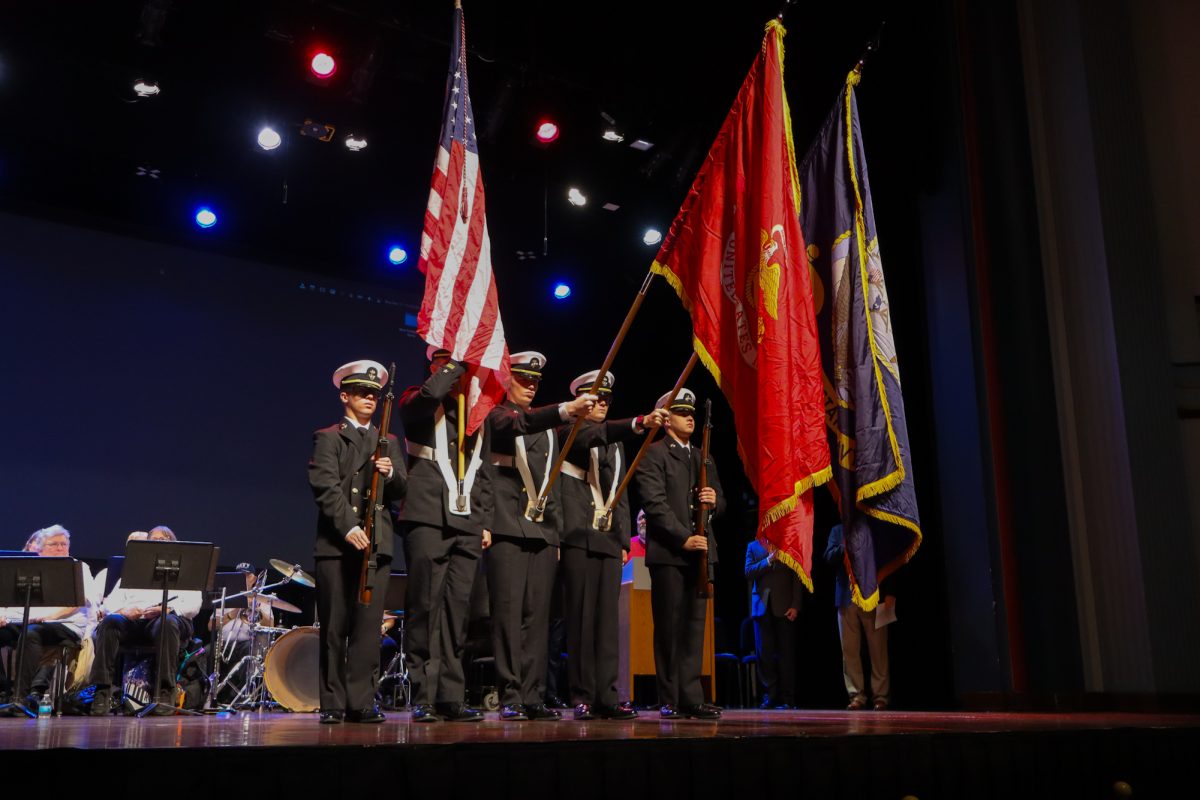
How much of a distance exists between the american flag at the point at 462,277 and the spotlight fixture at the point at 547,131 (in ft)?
14.1

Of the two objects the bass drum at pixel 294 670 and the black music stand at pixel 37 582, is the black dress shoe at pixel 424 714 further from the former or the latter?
the bass drum at pixel 294 670

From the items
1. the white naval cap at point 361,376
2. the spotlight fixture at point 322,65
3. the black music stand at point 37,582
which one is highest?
the spotlight fixture at point 322,65

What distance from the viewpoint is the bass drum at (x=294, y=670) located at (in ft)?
31.3

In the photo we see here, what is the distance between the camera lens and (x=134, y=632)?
8.88 m

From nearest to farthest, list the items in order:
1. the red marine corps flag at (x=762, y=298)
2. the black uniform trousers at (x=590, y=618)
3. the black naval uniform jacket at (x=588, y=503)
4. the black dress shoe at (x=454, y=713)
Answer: the red marine corps flag at (x=762, y=298)
the black dress shoe at (x=454, y=713)
the black uniform trousers at (x=590, y=618)
the black naval uniform jacket at (x=588, y=503)

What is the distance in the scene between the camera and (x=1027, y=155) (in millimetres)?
7508

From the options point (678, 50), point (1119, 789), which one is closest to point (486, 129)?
point (678, 50)

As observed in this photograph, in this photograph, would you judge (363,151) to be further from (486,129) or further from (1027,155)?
(1027,155)

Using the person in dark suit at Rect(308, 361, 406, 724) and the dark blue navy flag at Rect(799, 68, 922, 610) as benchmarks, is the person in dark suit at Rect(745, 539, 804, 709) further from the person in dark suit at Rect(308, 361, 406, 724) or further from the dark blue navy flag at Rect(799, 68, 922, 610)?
the person in dark suit at Rect(308, 361, 406, 724)

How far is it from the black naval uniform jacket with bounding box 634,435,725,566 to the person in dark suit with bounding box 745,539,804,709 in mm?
3233

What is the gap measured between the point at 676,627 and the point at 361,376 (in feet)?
7.42

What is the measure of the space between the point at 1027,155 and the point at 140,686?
8.87 m

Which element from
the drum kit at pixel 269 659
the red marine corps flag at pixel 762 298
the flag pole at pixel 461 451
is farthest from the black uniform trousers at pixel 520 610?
the drum kit at pixel 269 659

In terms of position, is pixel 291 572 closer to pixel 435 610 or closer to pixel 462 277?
pixel 435 610
